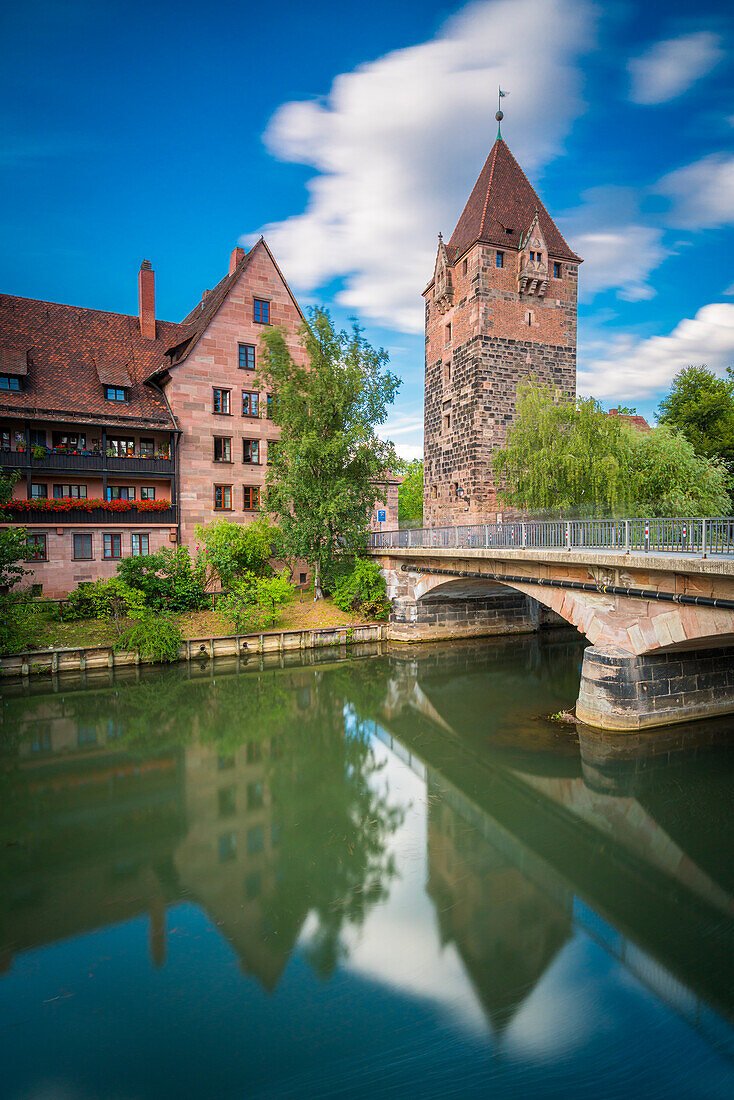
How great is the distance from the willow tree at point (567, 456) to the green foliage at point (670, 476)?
1537 mm

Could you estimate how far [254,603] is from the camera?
22125mm

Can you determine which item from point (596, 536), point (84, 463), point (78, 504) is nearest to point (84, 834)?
point (596, 536)

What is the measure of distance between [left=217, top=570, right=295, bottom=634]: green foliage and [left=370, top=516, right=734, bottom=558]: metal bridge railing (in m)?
5.11

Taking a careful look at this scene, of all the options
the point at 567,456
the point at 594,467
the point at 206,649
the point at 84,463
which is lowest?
the point at 206,649

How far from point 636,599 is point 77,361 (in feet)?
77.5

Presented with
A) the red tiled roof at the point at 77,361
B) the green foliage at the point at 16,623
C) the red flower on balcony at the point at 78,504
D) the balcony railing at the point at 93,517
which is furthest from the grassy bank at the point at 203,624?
the red tiled roof at the point at 77,361

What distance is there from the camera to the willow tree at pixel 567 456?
1961 cm

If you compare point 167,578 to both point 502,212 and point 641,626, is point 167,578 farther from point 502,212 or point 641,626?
point 502,212

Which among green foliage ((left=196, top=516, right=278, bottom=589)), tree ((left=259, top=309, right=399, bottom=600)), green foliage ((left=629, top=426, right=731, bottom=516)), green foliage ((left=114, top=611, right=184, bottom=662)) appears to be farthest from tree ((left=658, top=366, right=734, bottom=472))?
green foliage ((left=114, top=611, right=184, bottom=662))

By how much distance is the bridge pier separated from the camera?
40.5 ft

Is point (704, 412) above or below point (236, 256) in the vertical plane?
below

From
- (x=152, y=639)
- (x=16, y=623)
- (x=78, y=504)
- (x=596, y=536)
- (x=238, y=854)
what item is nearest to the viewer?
(x=238, y=854)

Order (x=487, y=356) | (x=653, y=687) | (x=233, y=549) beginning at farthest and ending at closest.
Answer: (x=487, y=356), (x=233, y=549), (x=653, y=687)

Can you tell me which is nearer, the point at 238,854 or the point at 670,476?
the point at 238,854
